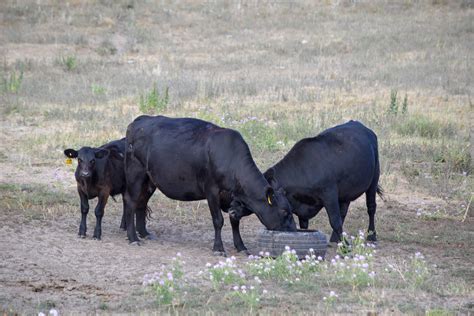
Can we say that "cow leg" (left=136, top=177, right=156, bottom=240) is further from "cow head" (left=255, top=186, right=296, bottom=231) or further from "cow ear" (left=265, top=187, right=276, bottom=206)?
"cow ear" (left=265, top=187, right=276, bottom=206)

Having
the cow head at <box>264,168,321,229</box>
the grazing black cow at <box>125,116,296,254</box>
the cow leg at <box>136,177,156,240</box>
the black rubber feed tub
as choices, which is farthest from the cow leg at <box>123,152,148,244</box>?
the black rubber feed tub

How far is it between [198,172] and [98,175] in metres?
1.41

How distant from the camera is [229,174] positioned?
10758 millimetres

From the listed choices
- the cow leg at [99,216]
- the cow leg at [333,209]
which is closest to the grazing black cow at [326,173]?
the cow leg at [333,209]

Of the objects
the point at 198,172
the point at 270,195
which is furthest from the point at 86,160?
the point at 270,195

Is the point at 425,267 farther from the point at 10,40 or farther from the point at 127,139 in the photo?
the point at 10,40

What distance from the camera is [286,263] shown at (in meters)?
9.18

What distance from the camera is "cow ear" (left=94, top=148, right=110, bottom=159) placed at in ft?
37.8

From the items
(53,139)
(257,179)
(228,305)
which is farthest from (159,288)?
(53,139)

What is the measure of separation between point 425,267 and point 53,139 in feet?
30.4

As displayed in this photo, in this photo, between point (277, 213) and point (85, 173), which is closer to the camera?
point (277, 213)

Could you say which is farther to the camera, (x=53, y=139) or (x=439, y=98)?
(x=439, y=98)

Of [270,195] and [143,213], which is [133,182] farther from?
[270,195]

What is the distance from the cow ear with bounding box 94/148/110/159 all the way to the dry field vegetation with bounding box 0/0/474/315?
106 cm
